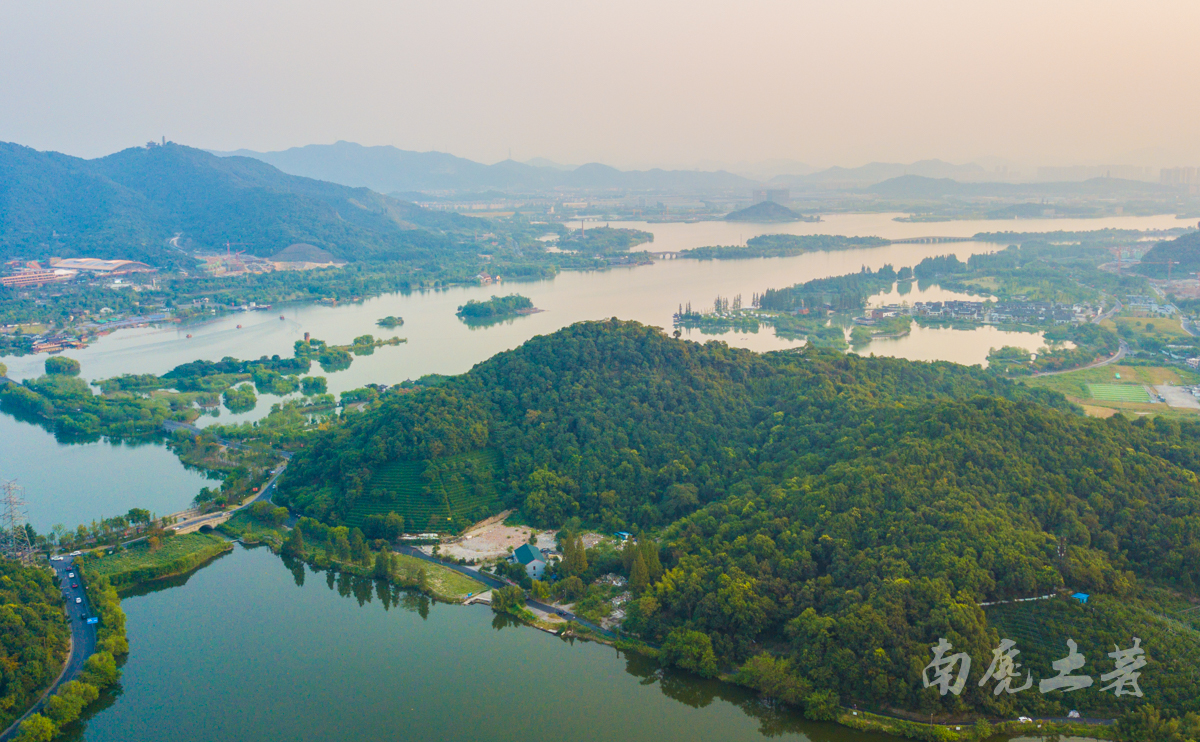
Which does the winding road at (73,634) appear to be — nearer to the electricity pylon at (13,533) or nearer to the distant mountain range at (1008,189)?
the electricity pylon at (13,533)

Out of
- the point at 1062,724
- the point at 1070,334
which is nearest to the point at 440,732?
the point at 1062,724

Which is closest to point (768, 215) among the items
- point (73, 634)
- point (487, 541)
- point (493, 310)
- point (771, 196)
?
point (771, 196)

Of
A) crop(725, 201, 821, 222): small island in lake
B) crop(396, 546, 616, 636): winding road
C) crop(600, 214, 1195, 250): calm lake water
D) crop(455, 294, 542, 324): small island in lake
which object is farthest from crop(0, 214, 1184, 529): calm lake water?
crop(725, 201, 821, 222): small island in lake

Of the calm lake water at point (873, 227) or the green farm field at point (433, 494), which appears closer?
the green farm field at point (433, 494)

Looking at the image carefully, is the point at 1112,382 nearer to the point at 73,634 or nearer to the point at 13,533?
the point at 73,634

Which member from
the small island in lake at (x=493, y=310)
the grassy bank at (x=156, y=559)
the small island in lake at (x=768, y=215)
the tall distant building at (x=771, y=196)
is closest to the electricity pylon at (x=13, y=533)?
the grassy bank at (x=156, y=559)
